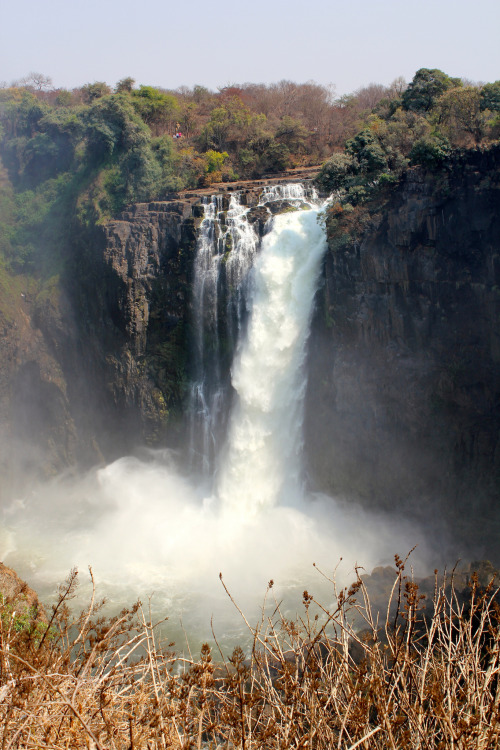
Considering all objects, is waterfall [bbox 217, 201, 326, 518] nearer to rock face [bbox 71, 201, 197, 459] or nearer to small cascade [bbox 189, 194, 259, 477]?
small cascade [bbox 189, 194, 259, 477]

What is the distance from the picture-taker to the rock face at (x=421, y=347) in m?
18.0

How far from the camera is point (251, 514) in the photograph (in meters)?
21.4

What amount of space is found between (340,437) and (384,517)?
10.1 feet

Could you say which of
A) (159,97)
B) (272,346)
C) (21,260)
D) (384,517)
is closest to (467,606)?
(384,517)

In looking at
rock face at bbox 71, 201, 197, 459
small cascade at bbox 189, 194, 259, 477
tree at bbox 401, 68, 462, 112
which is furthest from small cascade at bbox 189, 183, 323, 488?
tree at bbox 401, 68, 462, 112

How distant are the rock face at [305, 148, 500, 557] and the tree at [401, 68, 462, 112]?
6.27m

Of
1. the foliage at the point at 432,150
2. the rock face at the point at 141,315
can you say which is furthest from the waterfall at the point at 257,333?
the foliage at the point at 432,150

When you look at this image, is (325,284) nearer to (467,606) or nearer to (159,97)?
(467,606)

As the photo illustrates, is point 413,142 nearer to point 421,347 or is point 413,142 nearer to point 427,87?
point 427,87

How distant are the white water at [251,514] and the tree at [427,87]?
262 inches

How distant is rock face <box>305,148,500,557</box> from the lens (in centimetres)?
1802

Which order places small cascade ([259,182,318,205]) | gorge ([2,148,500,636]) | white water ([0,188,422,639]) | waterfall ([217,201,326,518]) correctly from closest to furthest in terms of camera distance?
gorge ([2,148,500,636]), white water ([0,188,422,639]), waterfall ([217,201,326,518]), small cascade ([259,182,318,205])

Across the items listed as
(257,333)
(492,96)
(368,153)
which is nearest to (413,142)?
(368,153)

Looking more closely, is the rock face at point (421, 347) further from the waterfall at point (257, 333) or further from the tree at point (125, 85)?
the tree at point (125, 85)
